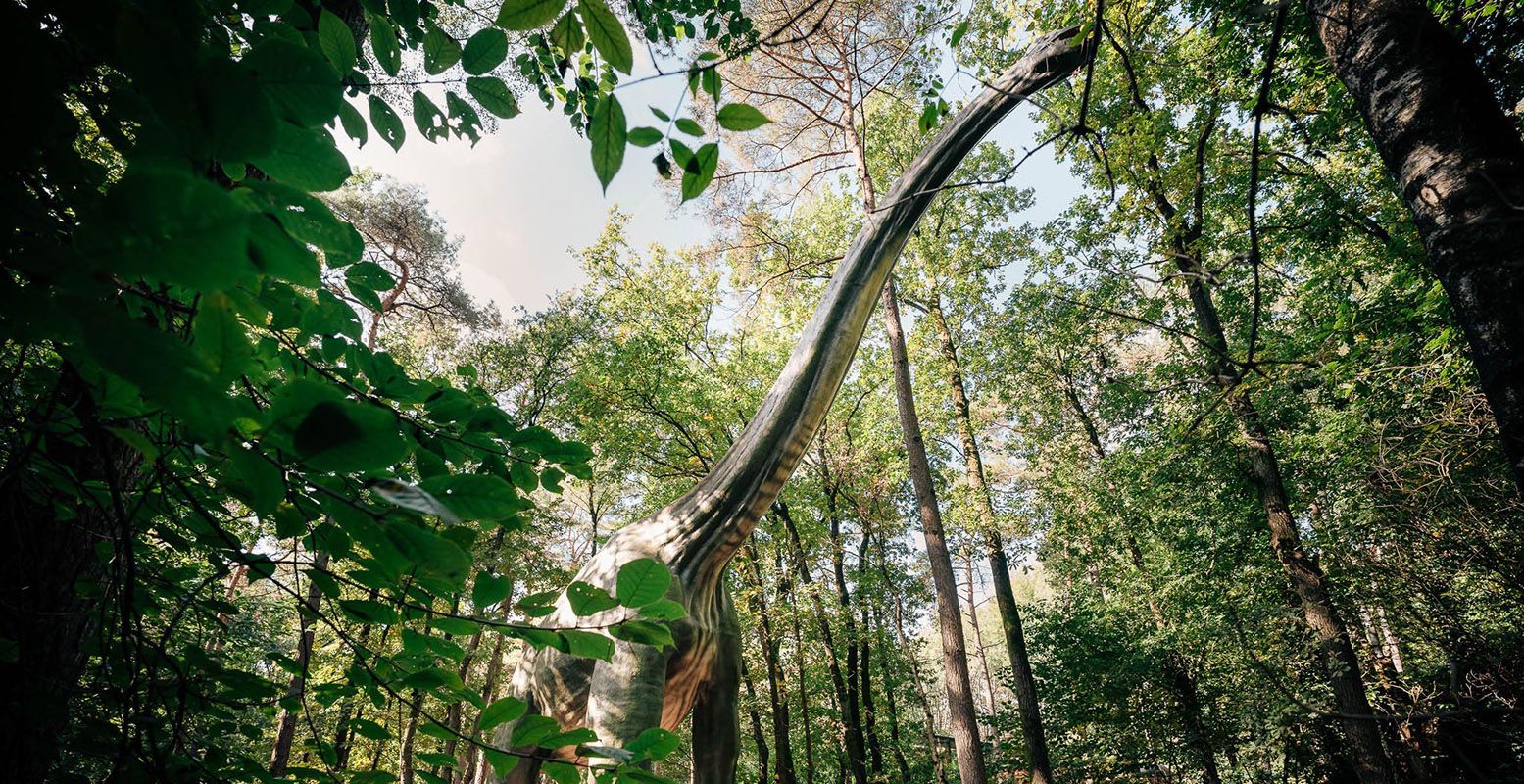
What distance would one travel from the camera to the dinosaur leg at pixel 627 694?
2240 millimetres

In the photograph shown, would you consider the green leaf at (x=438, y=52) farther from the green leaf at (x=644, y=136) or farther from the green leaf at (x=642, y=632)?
the green leaf at (x=642, y=632)

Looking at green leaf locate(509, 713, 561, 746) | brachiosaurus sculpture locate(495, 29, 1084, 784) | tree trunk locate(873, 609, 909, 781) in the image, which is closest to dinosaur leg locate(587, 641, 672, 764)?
brachiosaurus sculpture locate(495, 29, 1084, 784)

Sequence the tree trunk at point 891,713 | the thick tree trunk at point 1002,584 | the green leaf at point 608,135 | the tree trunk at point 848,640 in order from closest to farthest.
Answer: the green leaf at point 608,135 < the thick tree trunk at point 1002,584 < the tree trunk at point 848,640 < the tree trunk at point 891,713

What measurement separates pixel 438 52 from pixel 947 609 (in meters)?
6.35

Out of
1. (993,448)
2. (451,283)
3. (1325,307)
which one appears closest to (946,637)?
(1325,307)

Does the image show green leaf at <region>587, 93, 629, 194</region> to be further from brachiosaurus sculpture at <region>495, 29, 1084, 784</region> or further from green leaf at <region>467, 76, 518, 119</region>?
brachiosaurus sculpture at <region>495, 29, 1084, 784</region>

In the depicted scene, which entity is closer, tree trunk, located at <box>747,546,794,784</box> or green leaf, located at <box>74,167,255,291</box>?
green leaf, located at <box>74,167,255,291</box>

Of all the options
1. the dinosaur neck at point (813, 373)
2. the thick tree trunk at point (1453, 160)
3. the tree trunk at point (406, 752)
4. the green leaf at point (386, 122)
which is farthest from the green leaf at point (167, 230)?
the tree trunk at point (406, 752)

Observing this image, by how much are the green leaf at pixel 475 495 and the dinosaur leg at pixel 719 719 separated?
243 cm

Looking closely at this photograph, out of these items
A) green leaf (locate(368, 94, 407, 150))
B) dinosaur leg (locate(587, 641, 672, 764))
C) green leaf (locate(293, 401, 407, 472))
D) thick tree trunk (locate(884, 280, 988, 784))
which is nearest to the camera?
green leaf (locate(293, 401, 407, 472))

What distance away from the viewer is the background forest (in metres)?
0.43

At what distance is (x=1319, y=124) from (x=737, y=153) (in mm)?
6136

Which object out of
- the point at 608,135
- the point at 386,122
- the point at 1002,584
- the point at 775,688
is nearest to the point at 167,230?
the point at 608,135

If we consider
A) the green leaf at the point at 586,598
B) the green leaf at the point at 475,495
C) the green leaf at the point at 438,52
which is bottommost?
the green leaf at the point at 586,598
